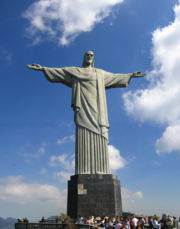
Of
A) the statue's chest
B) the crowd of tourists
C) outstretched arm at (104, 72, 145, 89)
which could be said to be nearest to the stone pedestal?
the crowd of tourists

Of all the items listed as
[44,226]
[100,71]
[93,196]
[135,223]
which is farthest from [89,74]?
[135,223]

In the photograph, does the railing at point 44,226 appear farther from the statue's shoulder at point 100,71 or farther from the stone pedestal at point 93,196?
the statue's shoulder at point 100,71

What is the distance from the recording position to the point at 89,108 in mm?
23828

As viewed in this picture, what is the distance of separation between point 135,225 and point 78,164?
20.8ft

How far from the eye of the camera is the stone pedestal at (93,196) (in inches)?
854

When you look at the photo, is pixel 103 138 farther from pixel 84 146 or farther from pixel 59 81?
pixel 59 81

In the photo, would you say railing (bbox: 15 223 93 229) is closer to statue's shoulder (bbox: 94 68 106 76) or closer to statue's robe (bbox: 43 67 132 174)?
statue's robe (bbox: 43 67 132 174)

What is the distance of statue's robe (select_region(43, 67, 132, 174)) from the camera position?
2300 centimetres

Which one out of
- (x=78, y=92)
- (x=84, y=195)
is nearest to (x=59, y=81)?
(x=78, y=92)

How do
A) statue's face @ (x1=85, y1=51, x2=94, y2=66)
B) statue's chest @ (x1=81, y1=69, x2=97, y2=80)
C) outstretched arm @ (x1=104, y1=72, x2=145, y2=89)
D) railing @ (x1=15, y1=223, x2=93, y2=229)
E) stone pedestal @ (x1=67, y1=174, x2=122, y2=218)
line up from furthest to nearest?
outstretched arm @ (x1=104, y1=72, x2=145, y2=89)
statue's face @ (x1=85, y1=51, x2=94, y2=66)
statue's chest @ (x1=81, y1=69, x2=97, y2=80)
stone pedestal @ (x1=67, y1=174, x2=122, y2=218)
railing @ (x1=15, y1=223, x2=93, y2=229)

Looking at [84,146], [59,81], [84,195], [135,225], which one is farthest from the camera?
[59,81]

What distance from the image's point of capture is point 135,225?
17703mm

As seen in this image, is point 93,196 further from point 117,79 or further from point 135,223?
point 117,79

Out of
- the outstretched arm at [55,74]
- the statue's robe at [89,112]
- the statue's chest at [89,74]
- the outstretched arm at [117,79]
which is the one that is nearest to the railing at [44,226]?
the statue's robe at [89,112]
